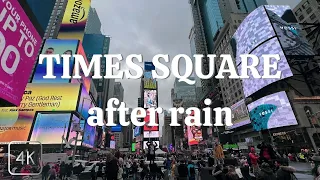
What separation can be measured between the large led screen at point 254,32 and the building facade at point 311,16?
18783 millimetres

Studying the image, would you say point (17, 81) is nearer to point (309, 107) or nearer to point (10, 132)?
point (10, 132)

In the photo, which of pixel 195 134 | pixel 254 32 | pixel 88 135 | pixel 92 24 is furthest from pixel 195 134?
pixel 92 24

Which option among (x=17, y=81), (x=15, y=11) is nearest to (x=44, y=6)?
(x=15, y=11)

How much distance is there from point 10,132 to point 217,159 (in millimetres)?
51763

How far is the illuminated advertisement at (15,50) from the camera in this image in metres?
7.44

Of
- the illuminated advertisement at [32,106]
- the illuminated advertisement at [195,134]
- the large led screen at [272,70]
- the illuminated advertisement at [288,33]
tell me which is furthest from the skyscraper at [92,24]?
the large led screen at [272,70]

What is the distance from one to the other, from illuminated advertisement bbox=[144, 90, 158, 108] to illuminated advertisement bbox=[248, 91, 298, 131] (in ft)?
128

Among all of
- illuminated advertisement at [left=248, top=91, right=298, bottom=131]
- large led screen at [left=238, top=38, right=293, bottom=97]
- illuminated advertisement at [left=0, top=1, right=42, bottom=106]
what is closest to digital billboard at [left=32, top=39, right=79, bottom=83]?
illuminated advertisement at [left=0, top=1, right=42, bottom=106]

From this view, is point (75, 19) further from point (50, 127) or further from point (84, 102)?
point (50, 127)

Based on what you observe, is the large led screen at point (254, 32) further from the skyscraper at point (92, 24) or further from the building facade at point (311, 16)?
the skyscraper at point (92, 24)

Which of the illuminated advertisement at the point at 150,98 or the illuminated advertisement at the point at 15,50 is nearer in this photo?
the illuminated advertisement at the point at 15,50

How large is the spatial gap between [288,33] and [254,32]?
8.02 metres

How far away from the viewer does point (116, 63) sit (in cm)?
773

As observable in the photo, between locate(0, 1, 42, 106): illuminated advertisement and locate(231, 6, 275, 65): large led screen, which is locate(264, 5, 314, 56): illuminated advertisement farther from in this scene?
locate(0, 1, 42, 106): illuminated advertisement
